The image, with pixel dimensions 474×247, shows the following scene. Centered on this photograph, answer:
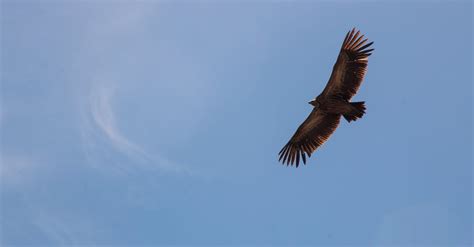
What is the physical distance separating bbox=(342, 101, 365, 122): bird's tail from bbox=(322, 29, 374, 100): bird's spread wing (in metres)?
0.52

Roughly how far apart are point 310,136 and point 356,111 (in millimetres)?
3254

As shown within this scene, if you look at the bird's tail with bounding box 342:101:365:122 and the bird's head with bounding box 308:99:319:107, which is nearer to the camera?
the bird's tail with bounding box 342:101:365:122

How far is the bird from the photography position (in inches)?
899

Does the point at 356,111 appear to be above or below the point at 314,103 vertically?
below

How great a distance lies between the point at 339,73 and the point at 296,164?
185 inches

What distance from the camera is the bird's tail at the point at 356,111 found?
22969mm

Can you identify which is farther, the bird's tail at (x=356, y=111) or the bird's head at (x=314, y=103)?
the bird's head at (x=314, y=103)

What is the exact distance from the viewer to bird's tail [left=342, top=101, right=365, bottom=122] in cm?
2297

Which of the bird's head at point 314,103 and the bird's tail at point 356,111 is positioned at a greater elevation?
the bird's head at point 314,103

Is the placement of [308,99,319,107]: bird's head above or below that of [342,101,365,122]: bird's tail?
above

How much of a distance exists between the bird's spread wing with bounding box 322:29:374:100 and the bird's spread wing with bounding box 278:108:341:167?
1933 millimetres

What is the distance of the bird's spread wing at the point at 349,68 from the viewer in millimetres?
22719

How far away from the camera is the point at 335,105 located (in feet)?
78.4

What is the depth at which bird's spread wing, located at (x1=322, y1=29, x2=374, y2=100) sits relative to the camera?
2272 cm
